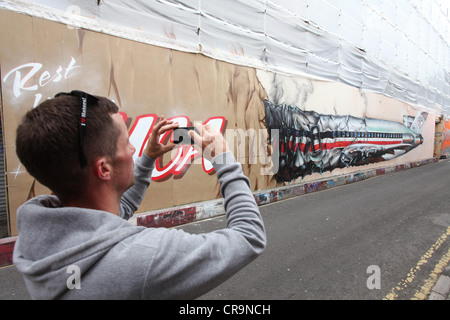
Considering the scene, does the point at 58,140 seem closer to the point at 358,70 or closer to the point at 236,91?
the point at 236,91

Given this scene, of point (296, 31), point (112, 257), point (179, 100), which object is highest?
point (296, 31)

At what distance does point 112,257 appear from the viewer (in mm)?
758

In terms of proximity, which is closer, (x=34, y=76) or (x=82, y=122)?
(x=82, y=122)

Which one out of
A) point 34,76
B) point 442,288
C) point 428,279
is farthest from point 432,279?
point 34,76

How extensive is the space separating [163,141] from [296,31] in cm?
591

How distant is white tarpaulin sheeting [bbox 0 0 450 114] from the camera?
4.61 metres

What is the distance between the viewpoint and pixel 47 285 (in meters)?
0.76

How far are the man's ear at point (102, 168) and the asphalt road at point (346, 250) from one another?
2.29 metres

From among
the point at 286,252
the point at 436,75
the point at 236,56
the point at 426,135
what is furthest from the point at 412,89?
the point at 286,252

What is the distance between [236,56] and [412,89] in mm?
14374

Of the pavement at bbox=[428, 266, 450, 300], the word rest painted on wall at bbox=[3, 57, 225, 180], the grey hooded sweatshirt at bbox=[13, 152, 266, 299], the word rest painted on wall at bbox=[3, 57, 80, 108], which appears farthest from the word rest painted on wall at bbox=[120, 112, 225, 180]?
the pavement at bbox=[428, 266, 450, 300]

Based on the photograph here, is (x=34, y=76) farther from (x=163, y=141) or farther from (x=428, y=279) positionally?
(x=428, y=279)

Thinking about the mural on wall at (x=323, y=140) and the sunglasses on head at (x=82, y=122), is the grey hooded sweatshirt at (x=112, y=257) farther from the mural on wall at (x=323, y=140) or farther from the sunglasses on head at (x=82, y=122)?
the mural on wall at (x=323, y=140)

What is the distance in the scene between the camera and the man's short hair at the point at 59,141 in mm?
801
